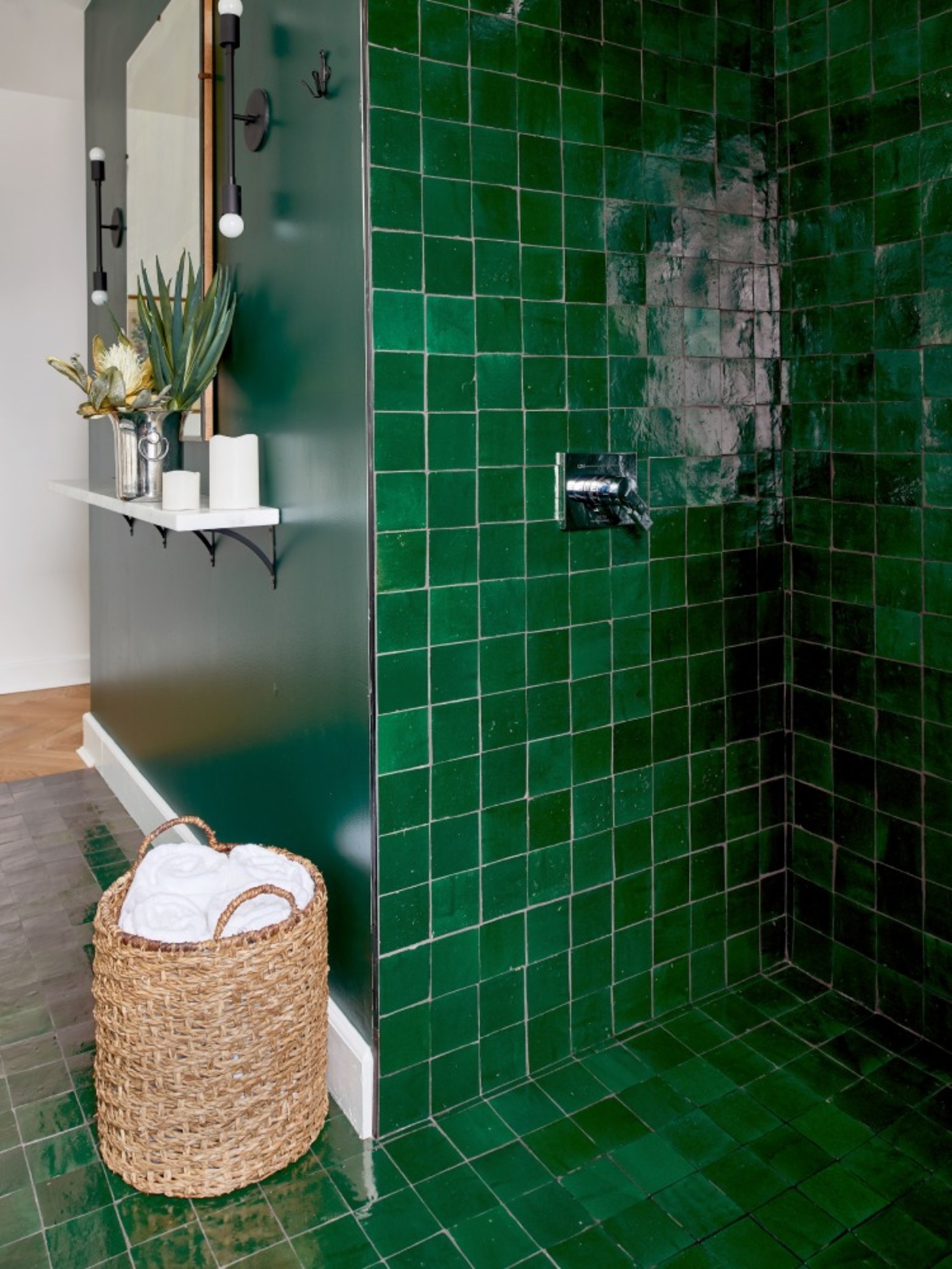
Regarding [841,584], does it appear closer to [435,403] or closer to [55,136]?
[435,403]

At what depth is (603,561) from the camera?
1899mm

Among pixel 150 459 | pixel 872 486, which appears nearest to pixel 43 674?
pixel 150 459

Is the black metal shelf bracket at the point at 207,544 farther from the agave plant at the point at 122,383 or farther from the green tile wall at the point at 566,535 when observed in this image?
the green tile wall at the point at 566,535

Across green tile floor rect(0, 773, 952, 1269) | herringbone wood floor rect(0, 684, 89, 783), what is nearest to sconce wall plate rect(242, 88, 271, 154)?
green tile floor rect(0, 773, 952, 1269)

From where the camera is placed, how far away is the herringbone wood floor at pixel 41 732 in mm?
3705

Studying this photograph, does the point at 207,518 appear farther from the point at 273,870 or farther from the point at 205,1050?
the point at 205,1050

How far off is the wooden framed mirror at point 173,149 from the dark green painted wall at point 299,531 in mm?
158

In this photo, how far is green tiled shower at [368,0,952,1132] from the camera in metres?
1.67

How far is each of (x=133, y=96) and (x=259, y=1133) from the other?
2576 millimetres

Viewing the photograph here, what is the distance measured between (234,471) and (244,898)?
0.80m

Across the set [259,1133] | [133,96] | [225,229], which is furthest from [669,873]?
[133,96]

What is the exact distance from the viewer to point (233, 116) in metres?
1.97

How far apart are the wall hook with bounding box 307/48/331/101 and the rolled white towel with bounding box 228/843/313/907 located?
1247mm

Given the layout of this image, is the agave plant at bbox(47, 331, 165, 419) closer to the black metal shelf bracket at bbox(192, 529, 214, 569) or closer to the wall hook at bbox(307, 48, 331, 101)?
the black metal shelf bracket at bbox(192, 529, 214, 569)
